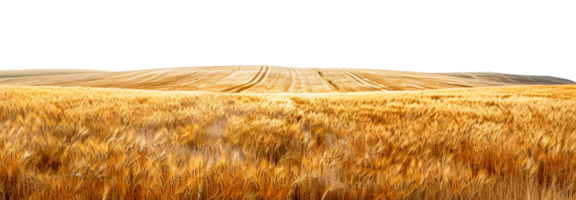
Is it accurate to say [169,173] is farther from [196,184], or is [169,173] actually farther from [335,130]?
[335,130]

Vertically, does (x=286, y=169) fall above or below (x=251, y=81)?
below

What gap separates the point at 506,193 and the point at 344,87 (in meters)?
41.8

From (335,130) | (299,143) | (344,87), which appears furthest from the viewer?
(344,87)

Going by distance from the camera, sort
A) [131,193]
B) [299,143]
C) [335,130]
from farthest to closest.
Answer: [335,130], [299,143], [131,193]

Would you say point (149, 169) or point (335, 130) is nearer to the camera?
point (149, 169)

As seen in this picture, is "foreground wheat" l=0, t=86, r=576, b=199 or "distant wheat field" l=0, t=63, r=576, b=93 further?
"distant wheat field" l=0, t=63, r=576, b=93

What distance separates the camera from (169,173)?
1120 mm

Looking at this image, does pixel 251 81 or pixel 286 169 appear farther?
pixel 251 81

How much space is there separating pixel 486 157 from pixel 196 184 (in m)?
1.78

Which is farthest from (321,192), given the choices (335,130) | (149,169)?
(335,130)

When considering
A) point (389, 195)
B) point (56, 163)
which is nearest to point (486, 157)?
point (389, 195)

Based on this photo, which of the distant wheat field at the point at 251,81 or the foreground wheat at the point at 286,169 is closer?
the foreground wheat at the point at 286,169

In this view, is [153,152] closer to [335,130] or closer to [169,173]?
[169,173]

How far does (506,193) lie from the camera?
103 centimetres
